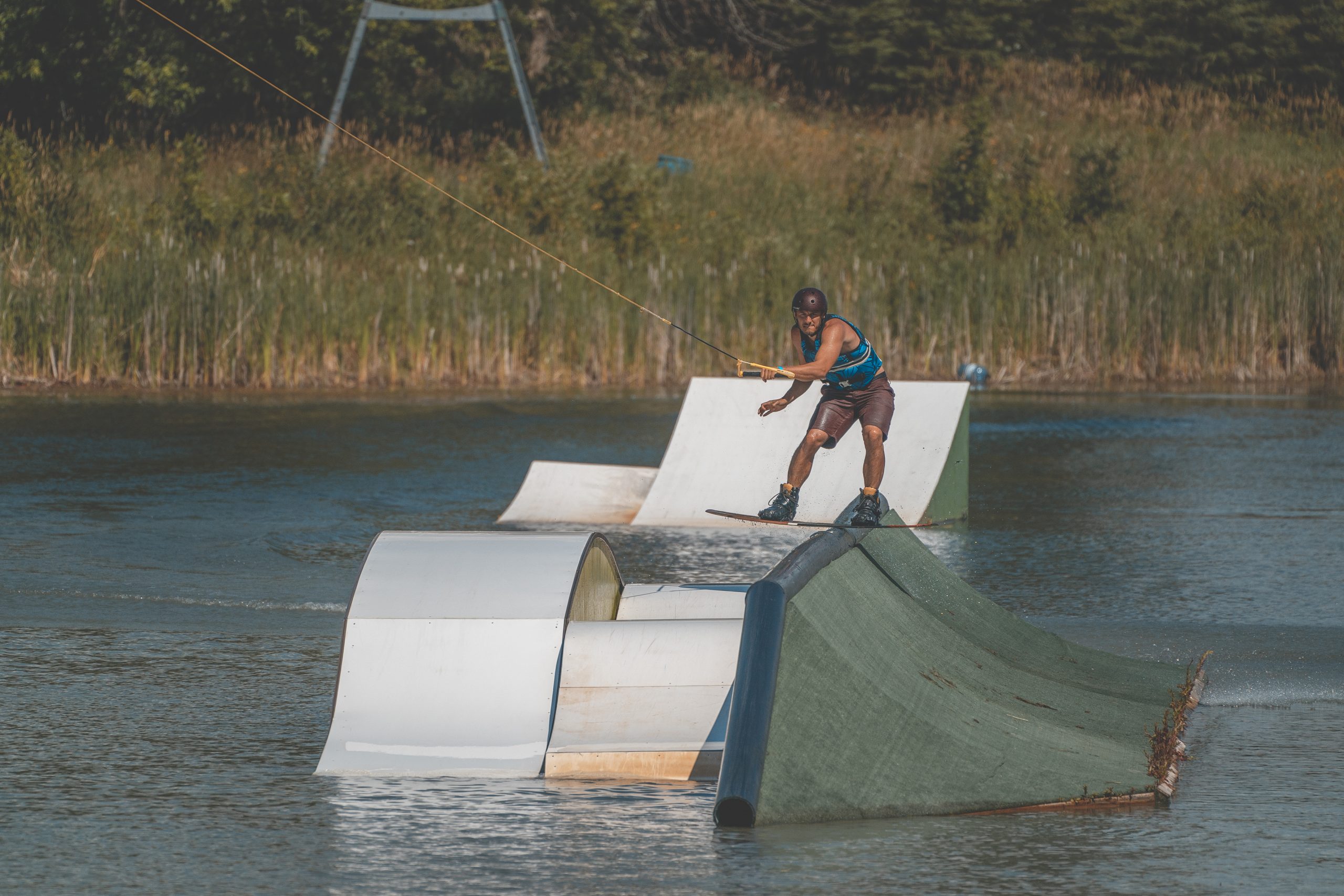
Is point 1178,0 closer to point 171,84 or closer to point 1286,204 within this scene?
point 1286,204

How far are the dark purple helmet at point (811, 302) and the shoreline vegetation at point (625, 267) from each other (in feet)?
39.6

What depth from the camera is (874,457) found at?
28.2 ft

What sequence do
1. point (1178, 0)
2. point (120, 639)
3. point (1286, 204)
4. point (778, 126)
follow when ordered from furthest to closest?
1. point (1178, 0)
2. point (778, 126)
3. point (1286, 204)
4. point (120, 639)

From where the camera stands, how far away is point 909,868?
15.0 ft

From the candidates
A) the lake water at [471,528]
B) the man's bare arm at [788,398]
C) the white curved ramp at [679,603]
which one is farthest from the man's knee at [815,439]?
the white curved ramp at [679,603]

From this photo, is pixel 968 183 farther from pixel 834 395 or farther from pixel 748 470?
pixel 834 395

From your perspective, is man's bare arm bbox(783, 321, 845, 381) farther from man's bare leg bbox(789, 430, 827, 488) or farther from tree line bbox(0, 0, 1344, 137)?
tree line bbox(0, 0, 1344, 137)

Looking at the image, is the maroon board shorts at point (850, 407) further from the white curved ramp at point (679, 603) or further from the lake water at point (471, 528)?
the white curved ramp at point (679, 603)

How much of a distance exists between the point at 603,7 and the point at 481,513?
28.6m

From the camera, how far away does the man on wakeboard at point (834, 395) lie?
27.5ft

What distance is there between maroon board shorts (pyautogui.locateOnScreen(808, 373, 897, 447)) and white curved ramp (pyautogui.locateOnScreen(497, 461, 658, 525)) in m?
3.07

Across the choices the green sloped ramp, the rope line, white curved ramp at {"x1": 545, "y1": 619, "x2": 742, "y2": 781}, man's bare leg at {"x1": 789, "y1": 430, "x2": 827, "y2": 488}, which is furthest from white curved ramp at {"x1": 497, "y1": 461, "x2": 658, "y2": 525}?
Result: the green sloped ramp

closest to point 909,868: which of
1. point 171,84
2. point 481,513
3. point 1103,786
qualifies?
point 1103,786

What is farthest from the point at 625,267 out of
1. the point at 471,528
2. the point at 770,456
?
the point at 471,528
